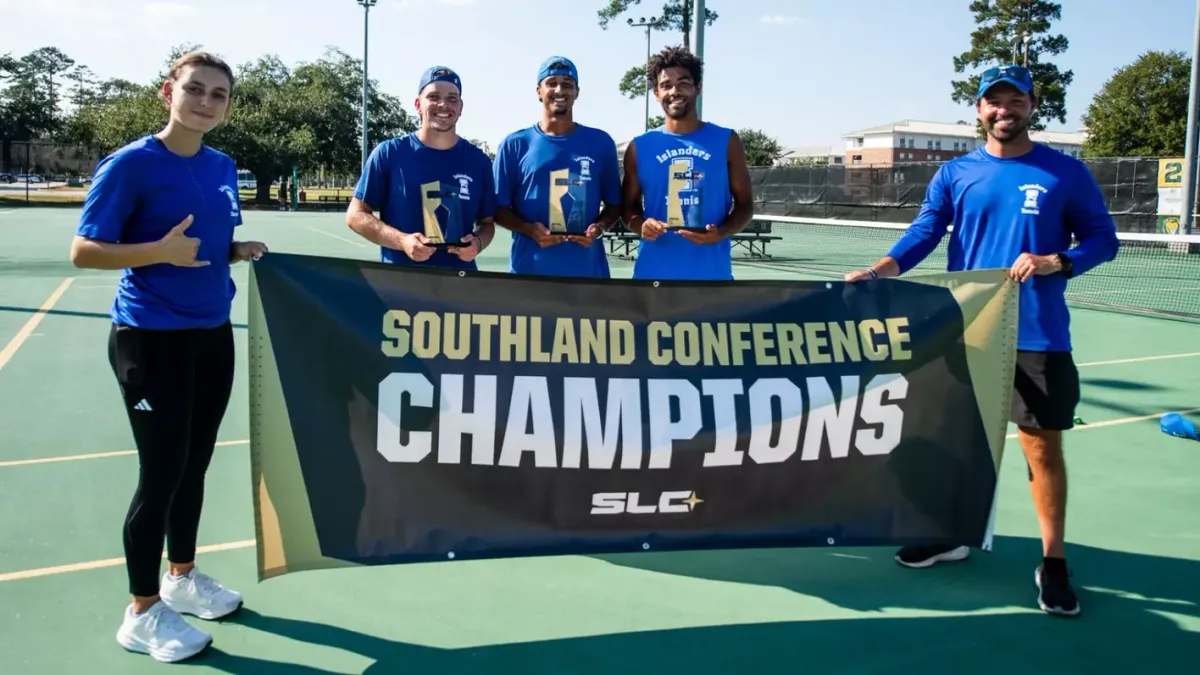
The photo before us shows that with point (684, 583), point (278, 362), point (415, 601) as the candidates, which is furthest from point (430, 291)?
point (684, 583)

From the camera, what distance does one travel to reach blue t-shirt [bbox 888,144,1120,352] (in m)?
3.74

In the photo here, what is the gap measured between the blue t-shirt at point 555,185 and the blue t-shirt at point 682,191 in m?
0.21

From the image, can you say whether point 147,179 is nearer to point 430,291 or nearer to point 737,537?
point 430,291

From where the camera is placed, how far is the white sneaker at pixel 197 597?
3.57 meters

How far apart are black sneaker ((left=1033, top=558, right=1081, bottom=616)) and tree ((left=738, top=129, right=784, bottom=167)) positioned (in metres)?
57.9

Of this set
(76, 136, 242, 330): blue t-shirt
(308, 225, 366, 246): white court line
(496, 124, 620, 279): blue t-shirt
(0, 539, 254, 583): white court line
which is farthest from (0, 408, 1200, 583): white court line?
(308, 225, 366, 246): white court line

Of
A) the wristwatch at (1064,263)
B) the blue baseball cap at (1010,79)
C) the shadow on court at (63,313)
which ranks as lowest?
the shadow on court at (63,313)

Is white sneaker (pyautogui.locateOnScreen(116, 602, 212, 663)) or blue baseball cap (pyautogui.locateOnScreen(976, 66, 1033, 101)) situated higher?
blue baseball cap (pyautogui.locateOnScreen(976, 66, 1033, 101))

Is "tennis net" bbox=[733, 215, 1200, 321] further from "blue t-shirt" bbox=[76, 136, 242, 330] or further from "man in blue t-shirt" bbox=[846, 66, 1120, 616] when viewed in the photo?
"blue t-shirt" bbox=[76, 136, 242, 330]

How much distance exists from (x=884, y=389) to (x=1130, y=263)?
20731mm

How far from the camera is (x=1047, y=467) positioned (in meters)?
3.81

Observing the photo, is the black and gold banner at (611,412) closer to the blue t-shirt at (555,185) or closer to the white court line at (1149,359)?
the blue t-shirt at (555,185)

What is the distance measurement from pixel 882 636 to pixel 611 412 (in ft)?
4.29

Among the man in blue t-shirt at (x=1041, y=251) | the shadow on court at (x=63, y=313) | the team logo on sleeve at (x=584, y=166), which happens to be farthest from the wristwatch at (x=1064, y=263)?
the shadow on court at (x=63, y=313)
